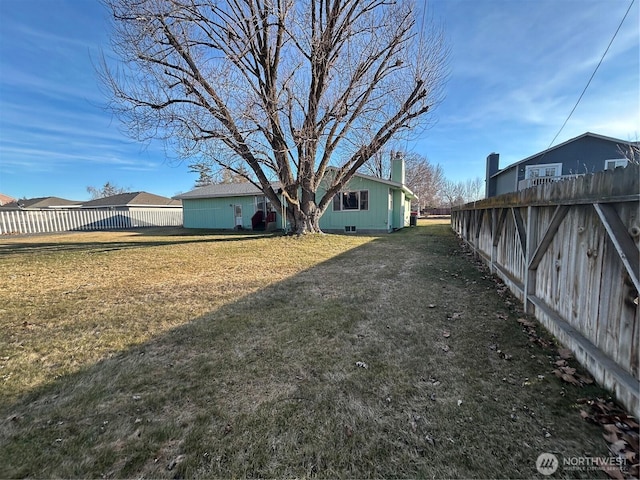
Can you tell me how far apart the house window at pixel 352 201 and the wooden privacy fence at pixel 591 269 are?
40.1 feet

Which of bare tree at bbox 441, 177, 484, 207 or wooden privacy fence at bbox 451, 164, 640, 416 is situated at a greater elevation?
bare tree at bbox 441, 177, 484, 207

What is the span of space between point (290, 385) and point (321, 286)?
3.05 metres

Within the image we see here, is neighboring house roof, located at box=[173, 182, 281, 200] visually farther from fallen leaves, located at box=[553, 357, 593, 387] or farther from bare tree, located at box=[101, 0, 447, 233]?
fallen leaves, located at box=[553, 357, 593, 387]

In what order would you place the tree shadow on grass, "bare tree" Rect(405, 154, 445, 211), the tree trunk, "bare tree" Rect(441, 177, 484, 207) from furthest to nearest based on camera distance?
1. "bare tree" Rect(441, 177, 484, 207)
2. "bare tree" Rect(405, 154, 445, 211)
3. the tree trunk
4. the tree shadow on grass

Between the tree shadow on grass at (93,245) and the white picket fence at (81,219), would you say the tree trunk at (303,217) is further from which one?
the white picket fence at (81,219)

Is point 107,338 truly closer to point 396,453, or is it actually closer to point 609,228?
point 396,453

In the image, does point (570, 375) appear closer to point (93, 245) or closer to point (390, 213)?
point (390, 213)

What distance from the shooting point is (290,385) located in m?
2.38

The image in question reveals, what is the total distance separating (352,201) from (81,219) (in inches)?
909

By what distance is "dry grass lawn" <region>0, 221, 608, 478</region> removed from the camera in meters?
1.66

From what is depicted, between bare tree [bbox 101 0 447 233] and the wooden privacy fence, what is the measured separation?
8.65 m

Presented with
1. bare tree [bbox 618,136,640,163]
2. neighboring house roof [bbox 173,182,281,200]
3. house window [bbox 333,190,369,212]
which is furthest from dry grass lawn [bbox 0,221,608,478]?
bare tree [bbox 618,136,640,163]

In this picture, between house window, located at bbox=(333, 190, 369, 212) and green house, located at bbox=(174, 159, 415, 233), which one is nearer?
green house, located at bbox=(174, 159, 415, 233)

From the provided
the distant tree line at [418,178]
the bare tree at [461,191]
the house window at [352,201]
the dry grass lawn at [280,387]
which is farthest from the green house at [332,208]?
the bare tree at [461,191]
